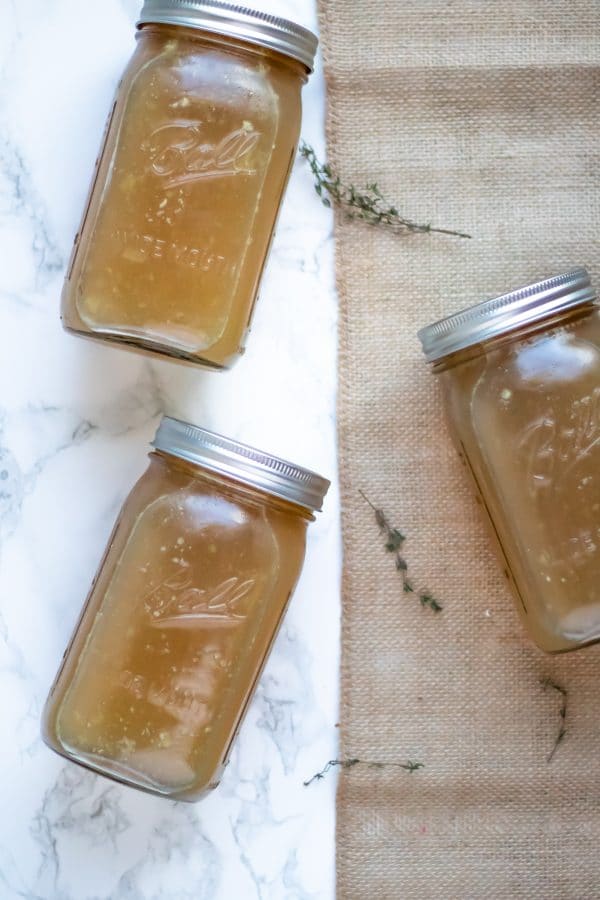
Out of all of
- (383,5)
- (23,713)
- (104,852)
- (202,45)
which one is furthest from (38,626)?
(383,5)

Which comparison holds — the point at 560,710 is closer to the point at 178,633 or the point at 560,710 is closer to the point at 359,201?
the point at 178,633

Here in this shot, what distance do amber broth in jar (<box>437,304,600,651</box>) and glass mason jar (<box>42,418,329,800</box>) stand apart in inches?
7.6

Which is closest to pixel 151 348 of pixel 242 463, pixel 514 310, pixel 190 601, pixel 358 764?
pixel 242 463

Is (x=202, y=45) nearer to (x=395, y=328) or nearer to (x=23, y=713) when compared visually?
(x=395, y=328)

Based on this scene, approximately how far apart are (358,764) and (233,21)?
2.66 feet

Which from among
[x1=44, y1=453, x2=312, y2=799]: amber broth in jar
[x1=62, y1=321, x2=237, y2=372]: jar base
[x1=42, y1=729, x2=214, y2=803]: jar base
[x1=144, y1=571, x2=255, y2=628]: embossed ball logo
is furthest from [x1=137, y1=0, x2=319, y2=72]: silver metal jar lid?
[x1=42, y1=729, x2=214, y2=803]: jar base

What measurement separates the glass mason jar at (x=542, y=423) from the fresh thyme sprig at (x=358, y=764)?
23 centimetres

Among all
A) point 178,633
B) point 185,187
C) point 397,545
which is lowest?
point 397,545

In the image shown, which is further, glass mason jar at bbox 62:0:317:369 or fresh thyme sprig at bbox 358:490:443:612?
fresh thyme sprig at bbox 358:490:443:612

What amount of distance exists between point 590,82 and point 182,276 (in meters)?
0.54

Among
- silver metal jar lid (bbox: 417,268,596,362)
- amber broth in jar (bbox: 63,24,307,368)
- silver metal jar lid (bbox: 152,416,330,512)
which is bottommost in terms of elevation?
silver metal jar lid (bbox: 152,416,330,512)

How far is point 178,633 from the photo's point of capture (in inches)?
37.0

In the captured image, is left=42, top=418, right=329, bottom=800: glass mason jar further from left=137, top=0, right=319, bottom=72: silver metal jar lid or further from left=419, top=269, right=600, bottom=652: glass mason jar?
left=137, top=0, right=319, bottom=72: silver metal jar lid

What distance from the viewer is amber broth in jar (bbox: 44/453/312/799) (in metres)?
0.94
